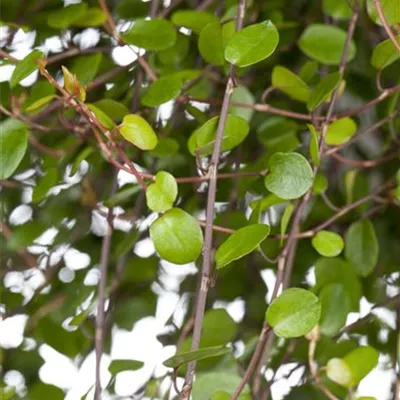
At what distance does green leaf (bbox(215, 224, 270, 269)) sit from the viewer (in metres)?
0.44

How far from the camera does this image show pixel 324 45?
0.65 metres

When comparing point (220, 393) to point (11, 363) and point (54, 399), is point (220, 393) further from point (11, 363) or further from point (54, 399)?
point (11, 363)

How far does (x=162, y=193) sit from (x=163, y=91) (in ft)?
0.35

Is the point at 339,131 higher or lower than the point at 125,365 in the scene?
higher

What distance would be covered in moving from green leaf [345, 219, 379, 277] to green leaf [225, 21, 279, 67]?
214 millimetres

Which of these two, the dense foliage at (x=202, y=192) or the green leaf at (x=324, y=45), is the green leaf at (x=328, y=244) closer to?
the dense foliage at (x=202, y=192)

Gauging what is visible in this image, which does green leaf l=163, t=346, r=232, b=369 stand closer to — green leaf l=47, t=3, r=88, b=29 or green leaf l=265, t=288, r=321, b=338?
green leaf l=265, t=288, r=321, b=338

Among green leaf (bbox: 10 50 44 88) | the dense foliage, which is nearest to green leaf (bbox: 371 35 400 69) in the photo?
the dense foliage

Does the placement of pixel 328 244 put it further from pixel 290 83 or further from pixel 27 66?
pixel 27 66

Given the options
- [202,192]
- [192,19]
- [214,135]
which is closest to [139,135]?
[214,135]

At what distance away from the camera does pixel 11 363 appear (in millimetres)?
780

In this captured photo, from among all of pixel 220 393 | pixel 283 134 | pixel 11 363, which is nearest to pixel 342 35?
pixel 283 134

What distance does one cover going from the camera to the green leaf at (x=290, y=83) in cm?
58

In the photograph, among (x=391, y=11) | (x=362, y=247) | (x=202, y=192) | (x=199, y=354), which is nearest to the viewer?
(x=199, y=354)
